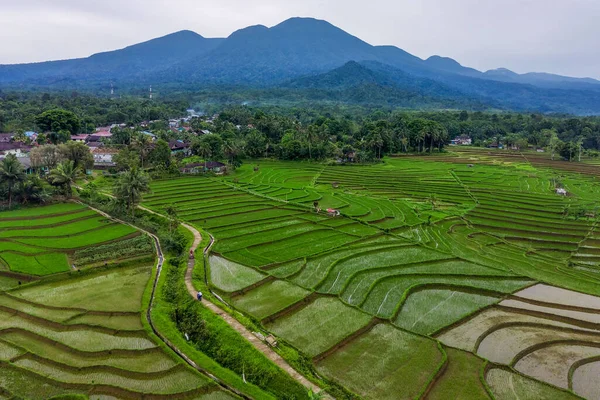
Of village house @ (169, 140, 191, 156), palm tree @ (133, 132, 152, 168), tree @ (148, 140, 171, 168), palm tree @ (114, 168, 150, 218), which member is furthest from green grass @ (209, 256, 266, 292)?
village house @ (169, 140, 191, 156)

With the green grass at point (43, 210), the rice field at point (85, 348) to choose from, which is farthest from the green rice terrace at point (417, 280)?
the green grass at point (43, 210)

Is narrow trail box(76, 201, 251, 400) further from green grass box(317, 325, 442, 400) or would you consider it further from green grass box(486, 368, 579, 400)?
green grass box(486, 368, 579, 400)

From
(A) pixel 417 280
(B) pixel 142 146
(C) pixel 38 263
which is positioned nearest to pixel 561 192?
(A) pixel 417 280

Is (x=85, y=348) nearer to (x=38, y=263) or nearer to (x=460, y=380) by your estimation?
(x=38, y=263)

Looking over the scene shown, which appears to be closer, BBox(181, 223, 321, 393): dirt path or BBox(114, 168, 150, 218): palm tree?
BBox(181, 223, 321, 393): dirt path

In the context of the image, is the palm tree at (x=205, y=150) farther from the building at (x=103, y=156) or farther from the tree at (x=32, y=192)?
the tree at (x=32, y=192)

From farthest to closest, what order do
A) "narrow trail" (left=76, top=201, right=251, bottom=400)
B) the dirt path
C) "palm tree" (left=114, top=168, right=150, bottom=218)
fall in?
"palm tree" (left=114, top=168, right=150, bottom=218) → the dirt path → "narrow trail" (left=76, top=201, right=251, bottom=400)
